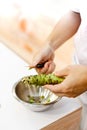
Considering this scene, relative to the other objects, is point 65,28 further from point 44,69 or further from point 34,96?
point 34,96

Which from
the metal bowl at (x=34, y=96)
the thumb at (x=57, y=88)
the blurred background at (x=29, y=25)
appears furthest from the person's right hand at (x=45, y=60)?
the blurred background at (x=29, y=25)

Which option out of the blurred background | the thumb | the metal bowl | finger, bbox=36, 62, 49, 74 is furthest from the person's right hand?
the blurred background

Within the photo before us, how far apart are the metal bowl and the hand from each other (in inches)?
3.3

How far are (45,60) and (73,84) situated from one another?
1.05 feet

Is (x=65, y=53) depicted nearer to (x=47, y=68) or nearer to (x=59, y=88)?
(x=47, y=68)

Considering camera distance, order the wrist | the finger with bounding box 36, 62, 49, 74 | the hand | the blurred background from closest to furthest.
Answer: the hand, the finger with bounding box 36, 62, 49, 74, the wrist, the blurred background

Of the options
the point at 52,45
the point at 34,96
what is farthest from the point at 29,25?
the point at 34,96

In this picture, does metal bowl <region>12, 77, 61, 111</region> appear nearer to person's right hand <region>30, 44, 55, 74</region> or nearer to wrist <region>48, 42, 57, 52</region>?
person's right hand <region>30, 44, 55, 74</region>

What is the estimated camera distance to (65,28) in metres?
1.28

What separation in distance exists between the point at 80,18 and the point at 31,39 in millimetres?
1133

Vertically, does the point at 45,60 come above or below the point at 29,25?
above

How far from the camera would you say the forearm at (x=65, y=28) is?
127 cm

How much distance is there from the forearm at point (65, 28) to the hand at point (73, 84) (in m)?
0.34

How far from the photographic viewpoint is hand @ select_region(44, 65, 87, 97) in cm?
94
